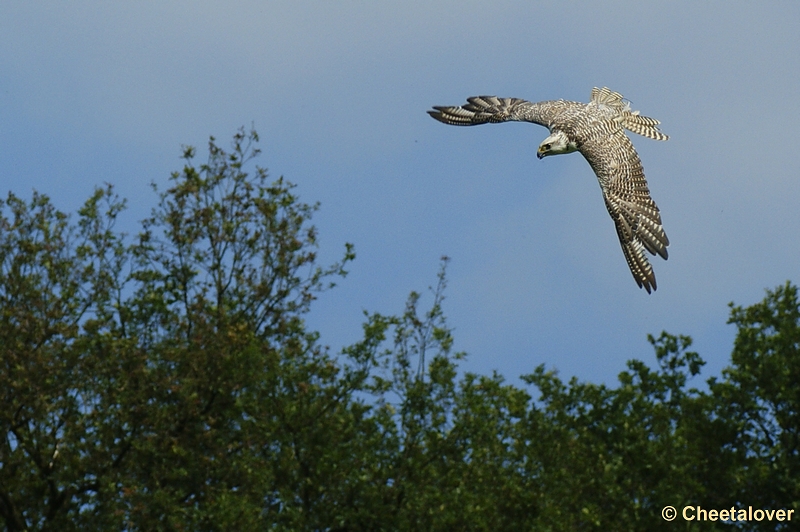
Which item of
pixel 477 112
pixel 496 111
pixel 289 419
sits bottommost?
pixel 289 419

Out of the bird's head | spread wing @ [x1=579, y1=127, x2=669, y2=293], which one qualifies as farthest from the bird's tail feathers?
spread wing @ [x1=579, y1=127, x2=669, y2=293]

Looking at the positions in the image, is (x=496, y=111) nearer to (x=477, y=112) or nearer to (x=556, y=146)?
(x=477, y=112)

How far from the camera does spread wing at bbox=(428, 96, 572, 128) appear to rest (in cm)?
2598

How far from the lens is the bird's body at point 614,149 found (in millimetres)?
21484

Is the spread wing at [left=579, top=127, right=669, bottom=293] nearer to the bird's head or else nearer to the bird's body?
the bird's body

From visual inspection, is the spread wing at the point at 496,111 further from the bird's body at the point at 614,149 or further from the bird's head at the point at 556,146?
the bird's head at the point at 556,146

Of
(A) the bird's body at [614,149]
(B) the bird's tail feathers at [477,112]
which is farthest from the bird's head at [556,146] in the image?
(B) the bird's tail feathers at [477,112]

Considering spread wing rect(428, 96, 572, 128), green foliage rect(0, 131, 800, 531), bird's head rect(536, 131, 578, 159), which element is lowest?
green foliage rect(0, 131, 800, 531)

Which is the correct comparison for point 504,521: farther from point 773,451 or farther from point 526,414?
point 773,451

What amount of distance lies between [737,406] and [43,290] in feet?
44.7

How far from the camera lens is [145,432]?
21.2 meters

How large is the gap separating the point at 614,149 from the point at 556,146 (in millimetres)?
1295

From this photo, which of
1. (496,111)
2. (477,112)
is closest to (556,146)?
(496,111)

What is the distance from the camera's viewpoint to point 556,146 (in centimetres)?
2362
